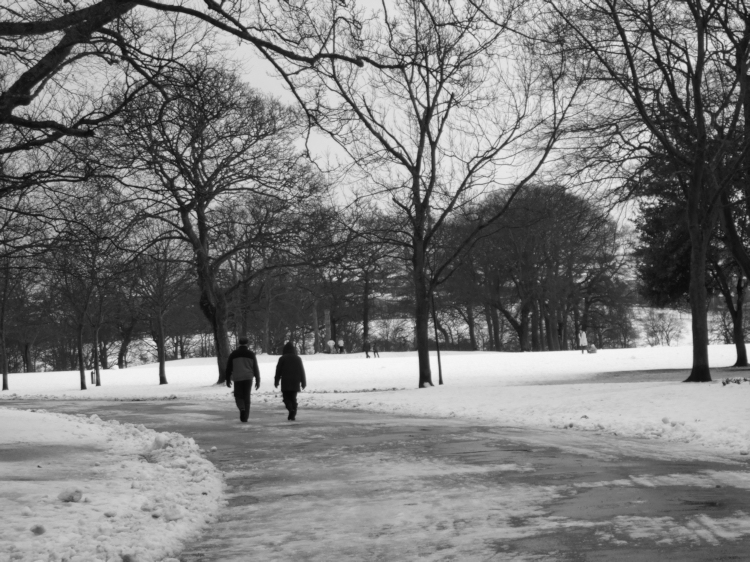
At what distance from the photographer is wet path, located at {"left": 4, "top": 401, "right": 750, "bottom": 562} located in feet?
19.7

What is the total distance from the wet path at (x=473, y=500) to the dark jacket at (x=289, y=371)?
3912 mm

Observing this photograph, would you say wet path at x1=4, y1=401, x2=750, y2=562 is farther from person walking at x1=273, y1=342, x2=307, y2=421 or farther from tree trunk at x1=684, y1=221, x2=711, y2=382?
tree trunk at x1=684, y1=221, x2=711, y2=382

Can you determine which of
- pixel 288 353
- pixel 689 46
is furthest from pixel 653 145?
pixel 288 353

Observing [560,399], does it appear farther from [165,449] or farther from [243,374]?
[165,449]

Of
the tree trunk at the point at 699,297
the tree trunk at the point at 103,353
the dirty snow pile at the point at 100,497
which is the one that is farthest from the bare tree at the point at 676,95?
the tree trunk at the point at 103,353

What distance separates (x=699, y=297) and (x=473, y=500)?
15464mm

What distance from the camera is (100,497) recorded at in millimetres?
8039

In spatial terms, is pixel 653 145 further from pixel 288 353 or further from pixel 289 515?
pixel 289 515

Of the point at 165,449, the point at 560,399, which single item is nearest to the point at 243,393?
→ the point at 165,449

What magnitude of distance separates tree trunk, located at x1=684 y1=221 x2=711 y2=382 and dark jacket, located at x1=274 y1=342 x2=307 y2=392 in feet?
32.6

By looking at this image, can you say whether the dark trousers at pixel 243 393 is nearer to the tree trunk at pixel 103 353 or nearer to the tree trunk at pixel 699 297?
the tree trunk at pixel 699 297

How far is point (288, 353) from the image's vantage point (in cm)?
1783

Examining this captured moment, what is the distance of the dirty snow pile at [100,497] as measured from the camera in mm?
6172

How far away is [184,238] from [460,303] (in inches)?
1473
